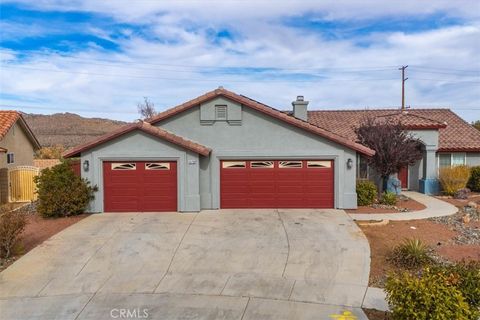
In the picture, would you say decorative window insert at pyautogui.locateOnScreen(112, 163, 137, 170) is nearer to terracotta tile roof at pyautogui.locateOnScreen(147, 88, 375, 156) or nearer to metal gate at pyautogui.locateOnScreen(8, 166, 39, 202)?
terracotta tile roof at pyautogui.locateOnScreen(147, 88, 375, 156)

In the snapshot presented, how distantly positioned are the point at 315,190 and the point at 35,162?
22.7 m

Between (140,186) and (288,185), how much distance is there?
6119 mm

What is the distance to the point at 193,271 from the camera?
32.2 ft

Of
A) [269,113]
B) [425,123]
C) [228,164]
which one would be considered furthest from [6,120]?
[425,123]

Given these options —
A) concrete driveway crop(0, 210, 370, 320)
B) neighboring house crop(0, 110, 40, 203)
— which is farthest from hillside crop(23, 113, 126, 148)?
concrete driveway crop(0, 210, 370, 320)

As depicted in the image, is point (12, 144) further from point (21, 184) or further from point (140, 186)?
point (140, 186)

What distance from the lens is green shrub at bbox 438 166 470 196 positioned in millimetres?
20438

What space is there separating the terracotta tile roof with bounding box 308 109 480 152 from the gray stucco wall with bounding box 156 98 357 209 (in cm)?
666

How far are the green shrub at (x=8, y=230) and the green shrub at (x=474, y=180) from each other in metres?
21.9

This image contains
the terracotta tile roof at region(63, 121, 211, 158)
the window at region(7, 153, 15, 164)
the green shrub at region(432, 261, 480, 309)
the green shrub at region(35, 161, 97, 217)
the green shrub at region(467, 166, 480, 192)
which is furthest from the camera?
the window at region(7, 153, 15, 164)

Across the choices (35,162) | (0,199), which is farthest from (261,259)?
(35,162)

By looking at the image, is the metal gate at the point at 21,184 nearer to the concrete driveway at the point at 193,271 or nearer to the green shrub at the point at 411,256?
the concrete driveway at the point at 193,271

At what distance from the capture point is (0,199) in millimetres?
20391

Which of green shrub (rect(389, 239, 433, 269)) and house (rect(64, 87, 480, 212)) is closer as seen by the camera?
green shrub (rect(389, 239, 433, 269))
